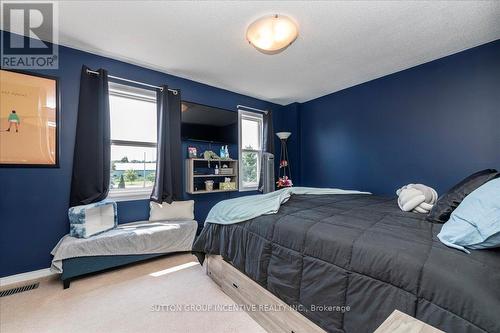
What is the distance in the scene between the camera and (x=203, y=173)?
360 cm

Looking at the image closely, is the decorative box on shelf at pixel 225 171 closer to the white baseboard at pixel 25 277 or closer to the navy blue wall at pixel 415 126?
the navy blue wall at pixel 415 126

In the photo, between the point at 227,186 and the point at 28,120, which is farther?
the point at 227,186

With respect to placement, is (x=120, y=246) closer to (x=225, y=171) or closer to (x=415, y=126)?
(x=225, y=171)


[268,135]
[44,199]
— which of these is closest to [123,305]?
[44,199]

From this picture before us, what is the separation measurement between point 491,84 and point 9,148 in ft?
17.3

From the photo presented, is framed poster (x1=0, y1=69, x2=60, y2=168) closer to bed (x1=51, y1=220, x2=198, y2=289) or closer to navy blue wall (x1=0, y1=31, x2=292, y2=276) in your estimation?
navy blue wall (x1=0, y1=31, x2=292, y2=276)

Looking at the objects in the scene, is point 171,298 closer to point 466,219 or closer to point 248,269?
point 248,269

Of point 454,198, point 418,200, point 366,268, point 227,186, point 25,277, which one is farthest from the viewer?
point 227,186

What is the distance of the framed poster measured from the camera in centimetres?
215

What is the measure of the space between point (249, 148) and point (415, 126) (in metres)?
2.67

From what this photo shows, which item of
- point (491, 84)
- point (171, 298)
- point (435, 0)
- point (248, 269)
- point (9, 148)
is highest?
point (435, 0)

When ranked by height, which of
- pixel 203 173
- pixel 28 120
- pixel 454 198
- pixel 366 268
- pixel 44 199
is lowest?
pixel 366 268

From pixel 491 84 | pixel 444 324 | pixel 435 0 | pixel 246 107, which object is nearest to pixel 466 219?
pixel 444 324

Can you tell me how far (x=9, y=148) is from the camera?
7.11 feet
